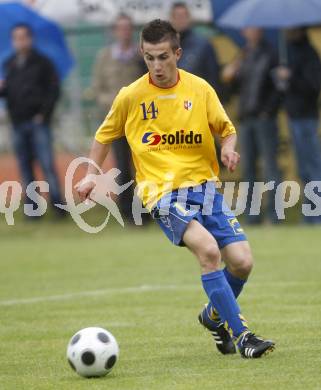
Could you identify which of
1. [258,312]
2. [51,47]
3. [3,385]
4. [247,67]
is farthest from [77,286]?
[51,47]

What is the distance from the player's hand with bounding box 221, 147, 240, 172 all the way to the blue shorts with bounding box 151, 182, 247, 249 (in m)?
0.30

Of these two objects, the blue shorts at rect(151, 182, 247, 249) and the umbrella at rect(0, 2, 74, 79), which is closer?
the blue shorts at rect(151, 182, 247, 249)

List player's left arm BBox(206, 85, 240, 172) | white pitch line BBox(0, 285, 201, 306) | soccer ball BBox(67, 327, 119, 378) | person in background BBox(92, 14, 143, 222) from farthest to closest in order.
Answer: person in background BBox(92, 14, 143, 222) < white pitch line BBox(0, 285, 201, 306) < player's left arm BBox(206, 85, 240, 172) < soccer ball BBox(67, 327, 119, 378)

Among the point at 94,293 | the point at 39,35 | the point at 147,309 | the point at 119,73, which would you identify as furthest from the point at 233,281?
the point at 39,35

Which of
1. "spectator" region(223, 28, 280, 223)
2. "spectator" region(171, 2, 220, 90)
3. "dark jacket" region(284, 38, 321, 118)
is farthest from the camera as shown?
"spectator" region(223, 28, 280, 223)

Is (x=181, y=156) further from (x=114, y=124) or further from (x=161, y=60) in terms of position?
(x=161, y=60)

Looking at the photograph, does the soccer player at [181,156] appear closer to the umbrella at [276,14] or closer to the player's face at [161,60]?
the player's face at [161,60]

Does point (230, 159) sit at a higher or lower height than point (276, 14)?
higher

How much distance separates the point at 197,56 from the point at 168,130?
840 cm

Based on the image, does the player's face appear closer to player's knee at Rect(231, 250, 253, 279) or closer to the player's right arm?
the player's right arm

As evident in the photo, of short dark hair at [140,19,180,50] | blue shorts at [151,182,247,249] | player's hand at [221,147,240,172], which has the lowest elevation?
blue shorts at [151,182,247,249]

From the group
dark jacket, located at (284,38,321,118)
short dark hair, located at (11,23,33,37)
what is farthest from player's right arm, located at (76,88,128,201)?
short dark hair, located at (11,23,33,37)

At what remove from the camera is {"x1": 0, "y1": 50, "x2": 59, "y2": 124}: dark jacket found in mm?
16547

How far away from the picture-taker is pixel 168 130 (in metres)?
7.33
